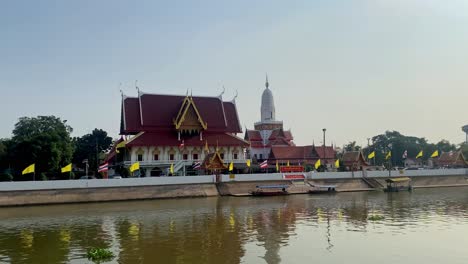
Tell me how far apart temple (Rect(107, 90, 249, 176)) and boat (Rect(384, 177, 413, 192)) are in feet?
51.8

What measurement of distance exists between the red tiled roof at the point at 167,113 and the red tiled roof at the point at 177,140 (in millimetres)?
727

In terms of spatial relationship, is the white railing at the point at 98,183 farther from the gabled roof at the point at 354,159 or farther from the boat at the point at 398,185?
the gabled roof at the point at 354,159

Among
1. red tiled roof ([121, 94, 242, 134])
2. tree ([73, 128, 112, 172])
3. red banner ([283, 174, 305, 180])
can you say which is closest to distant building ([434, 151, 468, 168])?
red banner ([283, 174, 305, 180])

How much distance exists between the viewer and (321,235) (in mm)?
20156

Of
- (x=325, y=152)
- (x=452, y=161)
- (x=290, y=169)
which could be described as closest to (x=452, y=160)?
(x=452, y=161)

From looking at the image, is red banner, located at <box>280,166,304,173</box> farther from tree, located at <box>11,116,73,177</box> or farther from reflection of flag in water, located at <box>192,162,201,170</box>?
tree, located at <box>11,116,73,177</box>

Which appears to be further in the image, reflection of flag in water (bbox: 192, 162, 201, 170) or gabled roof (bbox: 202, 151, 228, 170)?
reflection of flag in water (bbox: 192, 162, 201, 170)

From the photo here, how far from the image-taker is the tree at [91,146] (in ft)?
189

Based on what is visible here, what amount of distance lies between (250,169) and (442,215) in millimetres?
26690

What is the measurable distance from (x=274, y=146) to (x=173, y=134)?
699 inches

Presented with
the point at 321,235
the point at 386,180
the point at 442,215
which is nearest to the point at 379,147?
the point at 386,180

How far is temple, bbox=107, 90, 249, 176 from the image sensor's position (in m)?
48.2

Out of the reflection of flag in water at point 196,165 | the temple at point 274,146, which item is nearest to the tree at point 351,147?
the temple at point 274,146

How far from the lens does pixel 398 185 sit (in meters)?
47.0
